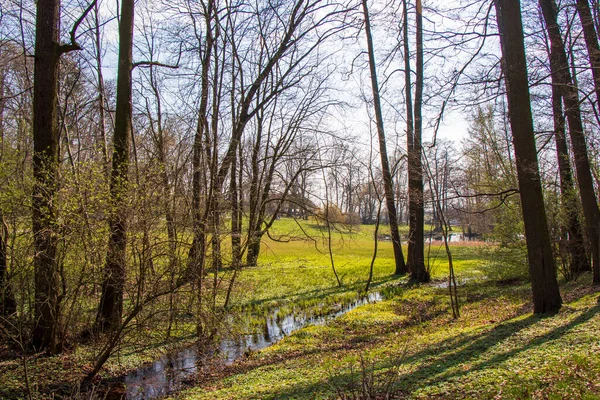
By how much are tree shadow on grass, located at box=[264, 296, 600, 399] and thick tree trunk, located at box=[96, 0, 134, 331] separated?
366 cm

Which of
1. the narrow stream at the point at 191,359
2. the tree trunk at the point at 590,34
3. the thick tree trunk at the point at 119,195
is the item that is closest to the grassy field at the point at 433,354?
the narrow stream at the point at 191,359

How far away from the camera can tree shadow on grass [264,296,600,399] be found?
16.6ft

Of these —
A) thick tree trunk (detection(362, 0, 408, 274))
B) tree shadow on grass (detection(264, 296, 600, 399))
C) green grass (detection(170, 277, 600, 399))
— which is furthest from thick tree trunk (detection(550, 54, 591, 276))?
tree shadow on grass (detection(264, 296, 600, 399))

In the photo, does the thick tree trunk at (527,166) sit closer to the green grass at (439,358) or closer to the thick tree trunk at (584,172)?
the green grass at (439,358)

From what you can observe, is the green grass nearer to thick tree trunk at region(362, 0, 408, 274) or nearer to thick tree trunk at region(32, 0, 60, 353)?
thick tree trunk at region(32, 0, 60, 353)

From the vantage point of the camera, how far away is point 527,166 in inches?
303

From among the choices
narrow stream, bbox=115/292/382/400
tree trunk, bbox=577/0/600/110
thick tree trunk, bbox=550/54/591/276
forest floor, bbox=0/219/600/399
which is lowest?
narrow stream, bbox=115/292/382/400

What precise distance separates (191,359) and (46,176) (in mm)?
4562

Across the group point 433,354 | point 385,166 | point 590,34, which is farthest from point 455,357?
point 385,166

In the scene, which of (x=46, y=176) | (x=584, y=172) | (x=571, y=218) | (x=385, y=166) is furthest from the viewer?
(x=385, y=166)

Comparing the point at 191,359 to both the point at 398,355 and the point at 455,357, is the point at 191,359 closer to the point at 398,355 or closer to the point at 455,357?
the point at 398,355

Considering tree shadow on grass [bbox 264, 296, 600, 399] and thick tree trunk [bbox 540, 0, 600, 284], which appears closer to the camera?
tree shadow on grass [bbox 264, 296, 600, 399]

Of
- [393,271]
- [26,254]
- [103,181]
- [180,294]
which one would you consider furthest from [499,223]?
[26,254]

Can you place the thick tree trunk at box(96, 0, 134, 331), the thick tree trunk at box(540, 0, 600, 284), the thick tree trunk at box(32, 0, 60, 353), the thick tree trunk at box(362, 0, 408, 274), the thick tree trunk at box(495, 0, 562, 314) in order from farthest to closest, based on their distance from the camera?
1. the thick tree trunk at box(362, 0, 408, 274)
2. the thick tree trunk at box(540, 0, 600, 284)
3. the thick tree trunk at box(495, 0, 562, 314)
4. the thick tree trunk at box(96, 0, 134, 331)
5. the thick tree trunk at box(32, 0, 60, 353)
